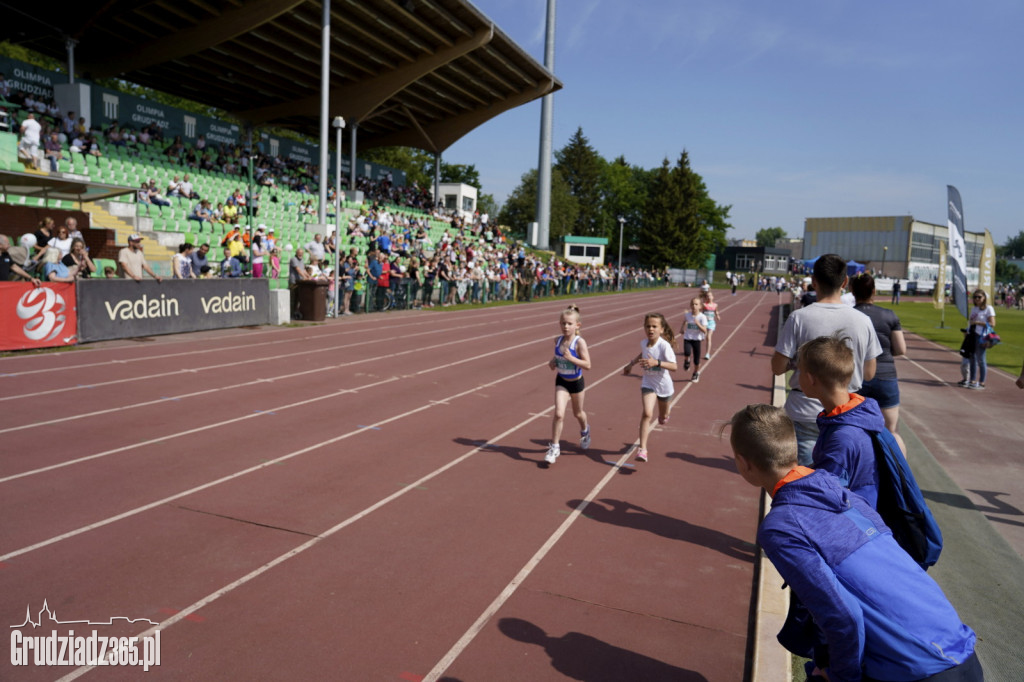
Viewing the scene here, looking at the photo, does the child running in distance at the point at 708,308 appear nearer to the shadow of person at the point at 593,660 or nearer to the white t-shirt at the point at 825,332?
the white t-shirt at the point at 825,332

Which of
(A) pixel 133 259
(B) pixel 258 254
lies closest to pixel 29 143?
(B) pixel 258 254

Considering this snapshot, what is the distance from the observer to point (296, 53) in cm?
3384

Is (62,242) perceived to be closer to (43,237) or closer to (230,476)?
(43,237)

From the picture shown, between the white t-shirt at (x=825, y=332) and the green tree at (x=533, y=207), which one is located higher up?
the green tree at (x=533, y=207)

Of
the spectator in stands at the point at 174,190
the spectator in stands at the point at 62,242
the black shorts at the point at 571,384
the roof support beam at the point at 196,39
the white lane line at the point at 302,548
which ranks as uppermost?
the roof support beam at the point at 196,39

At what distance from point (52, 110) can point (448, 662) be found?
29.2 meters

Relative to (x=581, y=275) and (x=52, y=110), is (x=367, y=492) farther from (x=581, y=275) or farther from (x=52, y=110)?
(x=581, y=275)

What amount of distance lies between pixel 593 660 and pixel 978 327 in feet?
42.4

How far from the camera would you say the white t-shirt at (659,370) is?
771cm

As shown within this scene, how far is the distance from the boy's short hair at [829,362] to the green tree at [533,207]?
86.1 m

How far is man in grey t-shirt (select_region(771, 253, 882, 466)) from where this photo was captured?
459 centimetres

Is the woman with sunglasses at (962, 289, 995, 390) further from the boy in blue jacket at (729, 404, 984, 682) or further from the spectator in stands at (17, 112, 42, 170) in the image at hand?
the spectator in stands at (17, 112, 42, 170)

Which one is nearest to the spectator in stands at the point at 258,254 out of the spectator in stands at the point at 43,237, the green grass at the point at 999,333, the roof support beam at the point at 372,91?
the spectator in stands at the point at 43,237

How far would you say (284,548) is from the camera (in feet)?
16.5
